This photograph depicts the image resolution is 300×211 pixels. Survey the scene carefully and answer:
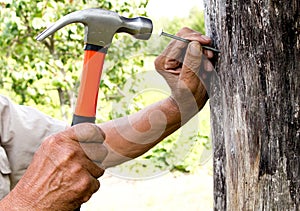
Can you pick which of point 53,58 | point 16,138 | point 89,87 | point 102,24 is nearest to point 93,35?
point 102,24

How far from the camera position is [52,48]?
17.0ft

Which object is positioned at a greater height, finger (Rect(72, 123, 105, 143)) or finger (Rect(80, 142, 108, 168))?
finger (Rect(72, 123, 105, 143))

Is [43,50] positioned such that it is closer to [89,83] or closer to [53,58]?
[53,58]

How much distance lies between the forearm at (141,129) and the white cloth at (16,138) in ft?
1.11

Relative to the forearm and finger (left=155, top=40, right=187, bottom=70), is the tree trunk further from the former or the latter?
the forearm

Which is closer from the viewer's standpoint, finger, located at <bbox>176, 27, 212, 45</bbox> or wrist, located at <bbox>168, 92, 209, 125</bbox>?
finger, located at <bbox>176, 27, 212, 45</bbox>

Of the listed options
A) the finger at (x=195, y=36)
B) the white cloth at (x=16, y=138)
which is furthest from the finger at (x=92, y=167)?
the white cloth at (x=16, y=138)

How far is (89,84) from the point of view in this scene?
139 centimetres

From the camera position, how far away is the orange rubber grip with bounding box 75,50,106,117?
138cm

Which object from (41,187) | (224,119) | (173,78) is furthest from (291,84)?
(41,187)

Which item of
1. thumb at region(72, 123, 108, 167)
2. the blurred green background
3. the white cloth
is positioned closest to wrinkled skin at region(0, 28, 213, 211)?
thumb at region(72, 123, 108, 167)

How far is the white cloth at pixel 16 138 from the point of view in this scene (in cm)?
192

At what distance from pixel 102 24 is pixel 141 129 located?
452 millimetres

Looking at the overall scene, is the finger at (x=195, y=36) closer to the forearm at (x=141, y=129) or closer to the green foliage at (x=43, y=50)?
the forearm at (x=141, y=129)
